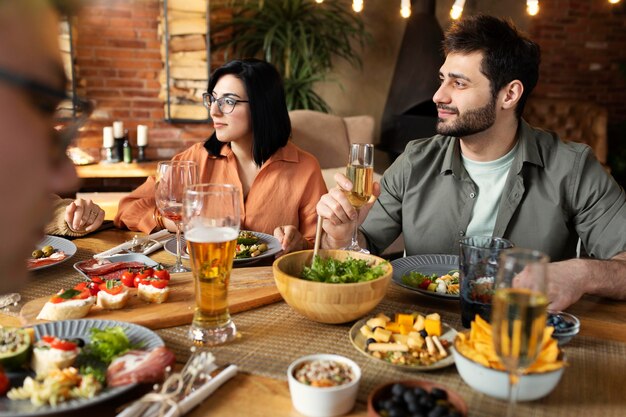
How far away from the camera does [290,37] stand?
511 centimetres

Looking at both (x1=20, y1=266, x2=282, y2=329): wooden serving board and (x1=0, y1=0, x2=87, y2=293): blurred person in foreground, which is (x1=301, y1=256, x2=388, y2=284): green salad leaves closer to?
(x1=20, y1=266, x2=282, y2=329): wooden serving board

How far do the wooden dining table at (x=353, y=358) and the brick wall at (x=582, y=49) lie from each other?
5968 millimetres

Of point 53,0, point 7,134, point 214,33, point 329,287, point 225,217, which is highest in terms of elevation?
point 214,33

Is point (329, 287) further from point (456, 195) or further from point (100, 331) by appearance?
point (456, 195)

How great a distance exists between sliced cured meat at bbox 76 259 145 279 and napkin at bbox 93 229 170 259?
9 cm

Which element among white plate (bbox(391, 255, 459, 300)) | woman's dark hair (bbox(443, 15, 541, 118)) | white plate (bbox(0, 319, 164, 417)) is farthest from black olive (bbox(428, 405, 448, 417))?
woman's dark hair (bbox(443, 15, 541, 118))

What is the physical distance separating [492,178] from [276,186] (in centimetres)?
83

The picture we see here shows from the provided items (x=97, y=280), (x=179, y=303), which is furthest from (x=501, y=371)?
(x=97, y=280)

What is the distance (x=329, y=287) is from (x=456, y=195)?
1.10 meters

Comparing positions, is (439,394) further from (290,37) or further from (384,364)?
(290,37)

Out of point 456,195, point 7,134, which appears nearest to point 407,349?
point 7,134

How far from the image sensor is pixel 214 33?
516cm

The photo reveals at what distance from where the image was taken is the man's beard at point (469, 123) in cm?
208

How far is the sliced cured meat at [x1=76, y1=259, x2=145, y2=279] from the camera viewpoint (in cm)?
144
